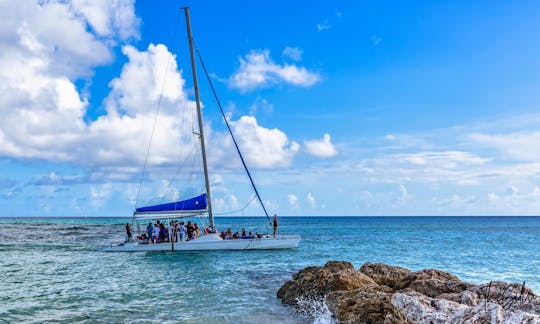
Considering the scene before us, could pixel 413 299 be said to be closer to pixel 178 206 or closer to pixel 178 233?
pixel 178 233

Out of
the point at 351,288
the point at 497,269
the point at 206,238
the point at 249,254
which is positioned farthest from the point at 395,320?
the point at 206,238

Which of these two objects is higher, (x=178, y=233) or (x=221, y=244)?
(x=178, y=233)

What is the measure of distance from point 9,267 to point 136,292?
1229 centimetres

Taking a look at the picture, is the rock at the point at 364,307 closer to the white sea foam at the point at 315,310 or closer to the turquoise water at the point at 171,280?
the white sea foam at the point at 315,310

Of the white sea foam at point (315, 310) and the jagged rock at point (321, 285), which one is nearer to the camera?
the white sea foam at point (315, 310)

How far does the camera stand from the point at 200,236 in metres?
34.5

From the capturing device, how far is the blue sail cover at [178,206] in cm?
3581

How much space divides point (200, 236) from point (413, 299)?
2453cm

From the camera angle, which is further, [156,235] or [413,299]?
[156,235]

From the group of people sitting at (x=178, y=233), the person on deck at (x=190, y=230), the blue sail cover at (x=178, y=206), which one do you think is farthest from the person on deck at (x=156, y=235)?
the person on deck at (x=190, y=230)

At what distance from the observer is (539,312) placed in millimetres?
10633

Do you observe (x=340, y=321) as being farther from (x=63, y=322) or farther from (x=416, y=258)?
(x=416, y=258)

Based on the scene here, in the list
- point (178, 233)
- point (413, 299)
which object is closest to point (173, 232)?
point (178, 233)

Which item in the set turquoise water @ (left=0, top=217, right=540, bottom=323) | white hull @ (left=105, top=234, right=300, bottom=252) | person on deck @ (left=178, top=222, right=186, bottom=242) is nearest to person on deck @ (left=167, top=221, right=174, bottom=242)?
person on deck @ (left=178, top=222, right=186, bottom=242)
